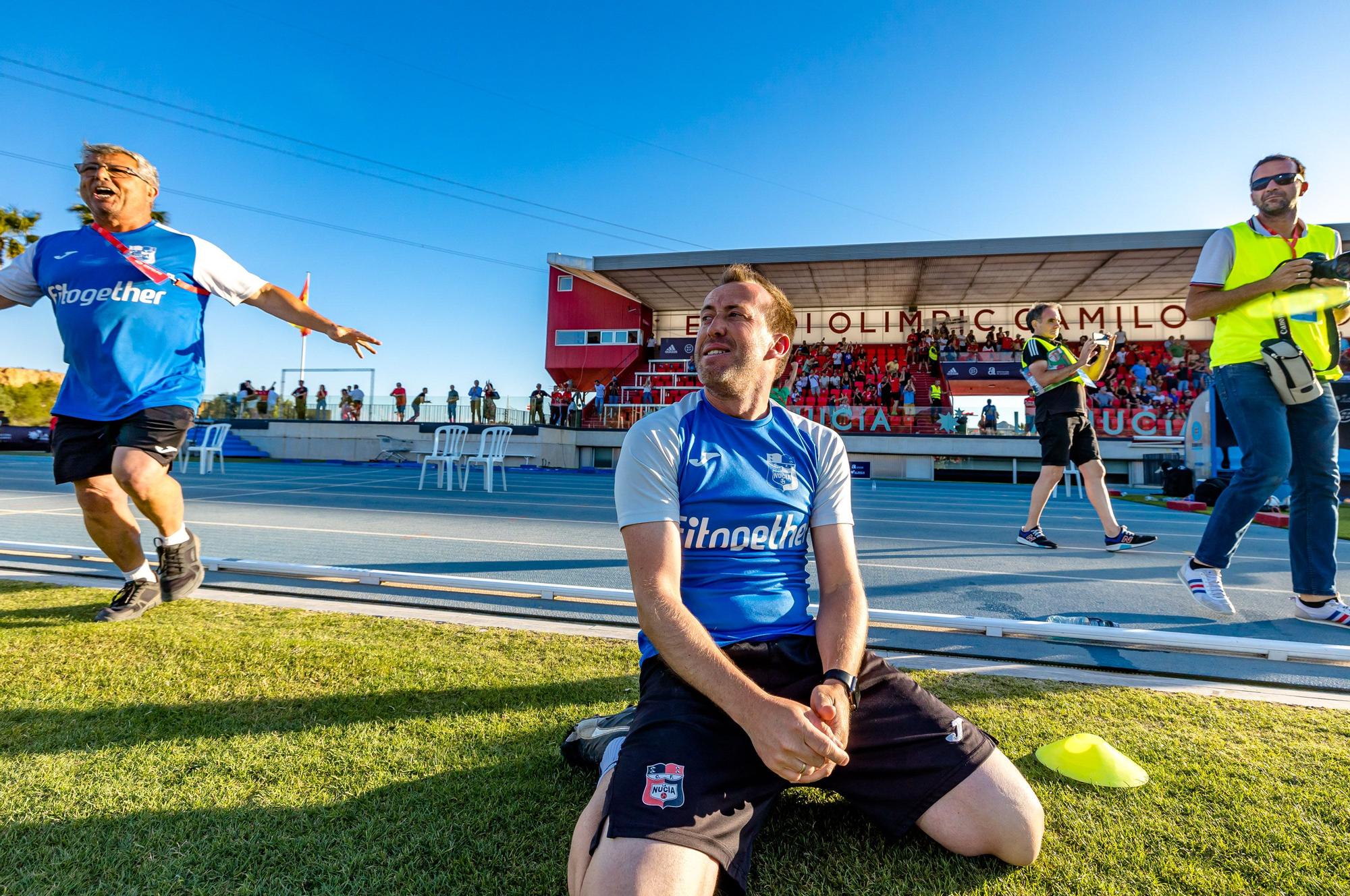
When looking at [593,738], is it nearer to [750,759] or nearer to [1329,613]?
[750,759]

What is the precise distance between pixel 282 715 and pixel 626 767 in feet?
3.96

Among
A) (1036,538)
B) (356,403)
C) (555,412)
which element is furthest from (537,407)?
(1036,538)

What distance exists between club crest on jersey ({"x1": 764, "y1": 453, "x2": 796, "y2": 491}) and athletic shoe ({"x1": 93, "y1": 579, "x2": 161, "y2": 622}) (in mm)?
2733

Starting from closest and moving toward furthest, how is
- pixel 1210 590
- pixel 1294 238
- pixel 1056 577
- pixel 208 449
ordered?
pixel 1294 238, pixel 1210 590, pixel 1056 577, pixel 208 449

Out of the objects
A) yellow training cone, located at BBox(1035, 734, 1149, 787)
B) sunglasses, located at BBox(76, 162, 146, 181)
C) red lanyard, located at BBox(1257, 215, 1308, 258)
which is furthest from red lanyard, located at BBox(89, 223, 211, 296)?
red lanyard, located at BBox(1257, 215, 1308, 258)

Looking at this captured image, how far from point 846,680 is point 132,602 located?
294 cm

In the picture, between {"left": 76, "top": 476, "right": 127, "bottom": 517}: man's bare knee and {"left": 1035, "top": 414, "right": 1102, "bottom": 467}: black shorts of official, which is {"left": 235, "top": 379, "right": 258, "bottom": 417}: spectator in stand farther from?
{"left": 1035, "top": 414, "right": 1102, "bottom": 467}: black shorts of official

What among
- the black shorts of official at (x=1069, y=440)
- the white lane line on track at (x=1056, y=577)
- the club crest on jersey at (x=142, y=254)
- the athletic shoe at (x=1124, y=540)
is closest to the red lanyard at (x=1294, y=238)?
the white lane line on track at (x=1056, y=577)

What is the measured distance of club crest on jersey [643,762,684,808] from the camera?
1150 mm

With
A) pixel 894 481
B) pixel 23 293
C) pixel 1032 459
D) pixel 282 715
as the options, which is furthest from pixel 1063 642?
pixel 1032 459

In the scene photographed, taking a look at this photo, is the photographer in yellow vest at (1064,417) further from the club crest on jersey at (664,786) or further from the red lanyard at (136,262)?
the red lanyard at (136,262)

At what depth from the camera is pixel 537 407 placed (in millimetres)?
23438

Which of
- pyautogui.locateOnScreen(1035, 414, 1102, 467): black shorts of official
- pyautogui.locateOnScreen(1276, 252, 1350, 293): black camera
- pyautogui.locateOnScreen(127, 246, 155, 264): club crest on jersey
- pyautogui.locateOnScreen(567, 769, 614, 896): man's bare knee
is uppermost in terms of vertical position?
pyautogui.locateOnScreen(1276, 252, 1350, 293): black camera

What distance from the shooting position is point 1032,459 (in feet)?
64.1
